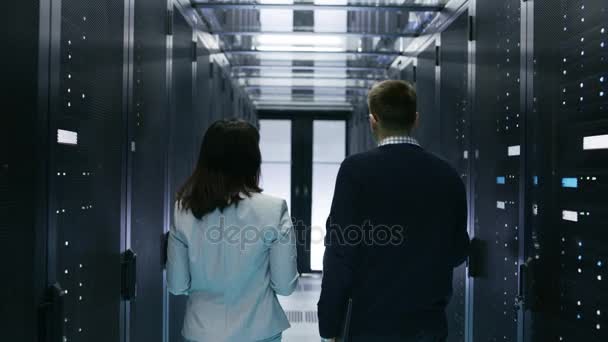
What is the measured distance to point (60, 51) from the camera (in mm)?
1531

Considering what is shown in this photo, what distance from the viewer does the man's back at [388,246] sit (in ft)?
5.36

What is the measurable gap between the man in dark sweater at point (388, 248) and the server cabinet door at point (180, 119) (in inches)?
60.4

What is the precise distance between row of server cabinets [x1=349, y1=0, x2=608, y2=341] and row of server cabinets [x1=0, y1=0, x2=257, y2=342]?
155cm

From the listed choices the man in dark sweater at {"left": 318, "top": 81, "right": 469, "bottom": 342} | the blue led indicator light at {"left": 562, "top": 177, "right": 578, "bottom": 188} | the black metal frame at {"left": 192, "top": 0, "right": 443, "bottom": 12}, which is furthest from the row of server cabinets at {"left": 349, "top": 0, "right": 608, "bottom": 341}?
the man in dark sweater at {"left": 318, "top": 81, "right": 469, "bottom": 342}

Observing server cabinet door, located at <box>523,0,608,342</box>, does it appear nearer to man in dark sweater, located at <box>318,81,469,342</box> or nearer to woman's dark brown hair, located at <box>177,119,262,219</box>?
man in dark sweater, located at <box>318,81,469,342</box>

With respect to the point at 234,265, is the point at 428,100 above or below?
above

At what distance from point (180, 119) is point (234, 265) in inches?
62.0

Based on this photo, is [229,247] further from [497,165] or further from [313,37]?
[313,37]

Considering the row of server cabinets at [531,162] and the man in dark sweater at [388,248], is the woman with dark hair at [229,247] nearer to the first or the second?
the man in dark sweater at [388,248]

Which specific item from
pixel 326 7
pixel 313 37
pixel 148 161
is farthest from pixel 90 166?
pixel 313 37

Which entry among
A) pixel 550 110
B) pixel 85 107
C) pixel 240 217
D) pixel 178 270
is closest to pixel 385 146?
pixel 240 217

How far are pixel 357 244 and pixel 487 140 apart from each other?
4.02 feet

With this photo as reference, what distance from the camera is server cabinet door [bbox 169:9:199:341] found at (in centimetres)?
295

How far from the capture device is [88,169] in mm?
1769
